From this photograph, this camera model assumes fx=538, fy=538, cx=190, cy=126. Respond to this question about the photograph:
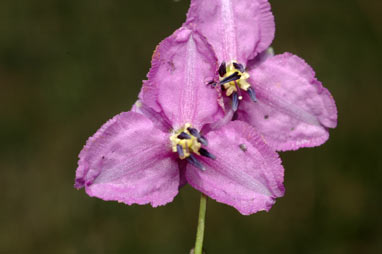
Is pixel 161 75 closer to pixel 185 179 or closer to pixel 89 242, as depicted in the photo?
pixel 185 179

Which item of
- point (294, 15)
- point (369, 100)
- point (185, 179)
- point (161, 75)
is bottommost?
point (369, 100)

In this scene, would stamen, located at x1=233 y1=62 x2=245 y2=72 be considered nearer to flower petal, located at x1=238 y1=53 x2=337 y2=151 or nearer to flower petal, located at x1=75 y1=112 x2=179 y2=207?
flower petal, located at x1=238 y1=53 x2=337 y2=151

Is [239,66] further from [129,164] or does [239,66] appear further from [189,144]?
[129,164]

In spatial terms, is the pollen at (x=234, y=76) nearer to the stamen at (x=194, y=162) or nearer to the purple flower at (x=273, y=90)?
the purple flower at (x=273, y=90)

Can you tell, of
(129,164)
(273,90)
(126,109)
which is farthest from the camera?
(126,109)

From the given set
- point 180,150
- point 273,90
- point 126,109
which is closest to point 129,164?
point 180,150

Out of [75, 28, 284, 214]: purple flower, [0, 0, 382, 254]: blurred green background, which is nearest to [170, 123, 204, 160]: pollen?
[75, 28, 284, 214]: purple flower

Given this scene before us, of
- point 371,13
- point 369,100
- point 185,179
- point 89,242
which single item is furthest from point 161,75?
point 371,13
